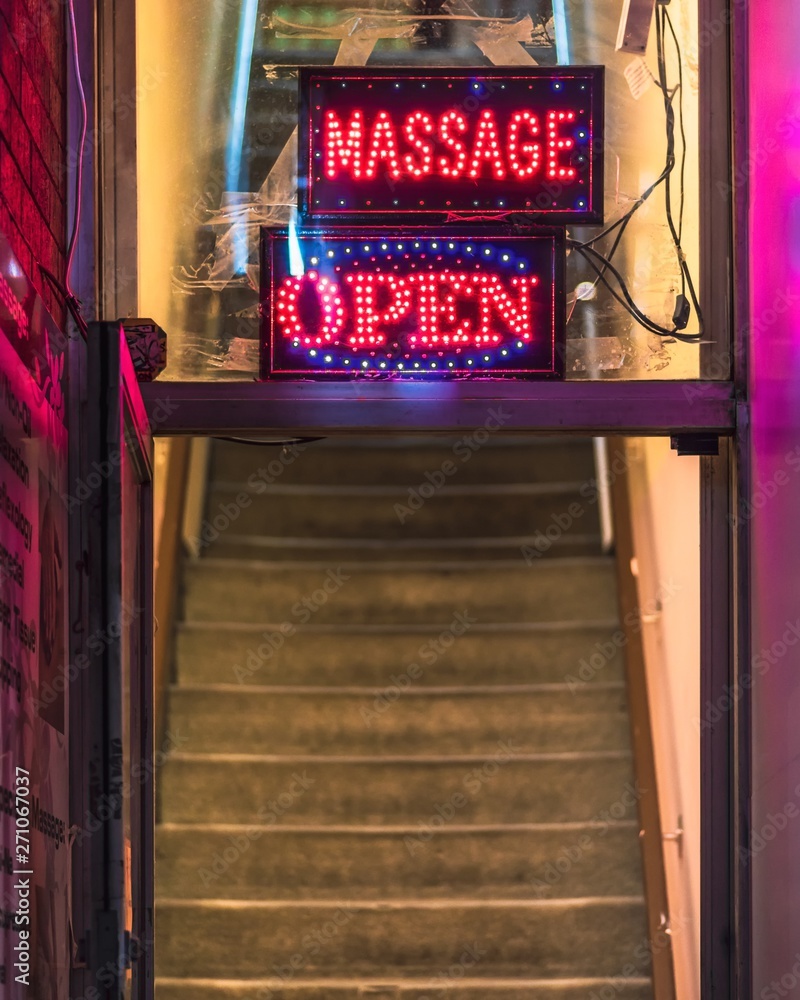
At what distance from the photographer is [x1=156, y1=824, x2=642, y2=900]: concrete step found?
4.90 m

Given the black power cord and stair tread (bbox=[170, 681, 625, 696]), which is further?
stair tread (bbox=[170, 681, 625, 696])

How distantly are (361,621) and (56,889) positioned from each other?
293cm

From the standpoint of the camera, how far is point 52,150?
3.70 meters

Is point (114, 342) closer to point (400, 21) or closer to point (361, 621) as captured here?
point (400, 21)

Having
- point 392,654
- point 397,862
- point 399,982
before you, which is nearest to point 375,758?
point 397,862

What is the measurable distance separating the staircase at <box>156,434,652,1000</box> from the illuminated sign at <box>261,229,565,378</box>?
6.08ft

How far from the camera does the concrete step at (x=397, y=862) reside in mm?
4902

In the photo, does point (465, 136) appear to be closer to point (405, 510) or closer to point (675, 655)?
point (675, 655)

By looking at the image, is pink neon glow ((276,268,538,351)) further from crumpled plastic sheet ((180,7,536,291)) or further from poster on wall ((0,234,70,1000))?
poster on wall ((0,234,70,1000))

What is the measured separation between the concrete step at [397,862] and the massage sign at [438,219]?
1.84 m

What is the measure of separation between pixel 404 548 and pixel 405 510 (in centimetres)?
26

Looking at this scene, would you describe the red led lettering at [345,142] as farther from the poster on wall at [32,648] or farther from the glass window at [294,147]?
the poster on wall at [32,648]

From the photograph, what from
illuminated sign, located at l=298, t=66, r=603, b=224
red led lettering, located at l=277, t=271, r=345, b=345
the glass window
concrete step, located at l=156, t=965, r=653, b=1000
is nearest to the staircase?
concrete step, located at l=156, t=965, r=653, b=1000

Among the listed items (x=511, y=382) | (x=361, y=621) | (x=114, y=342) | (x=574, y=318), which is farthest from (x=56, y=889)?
(x=361, y=621)
